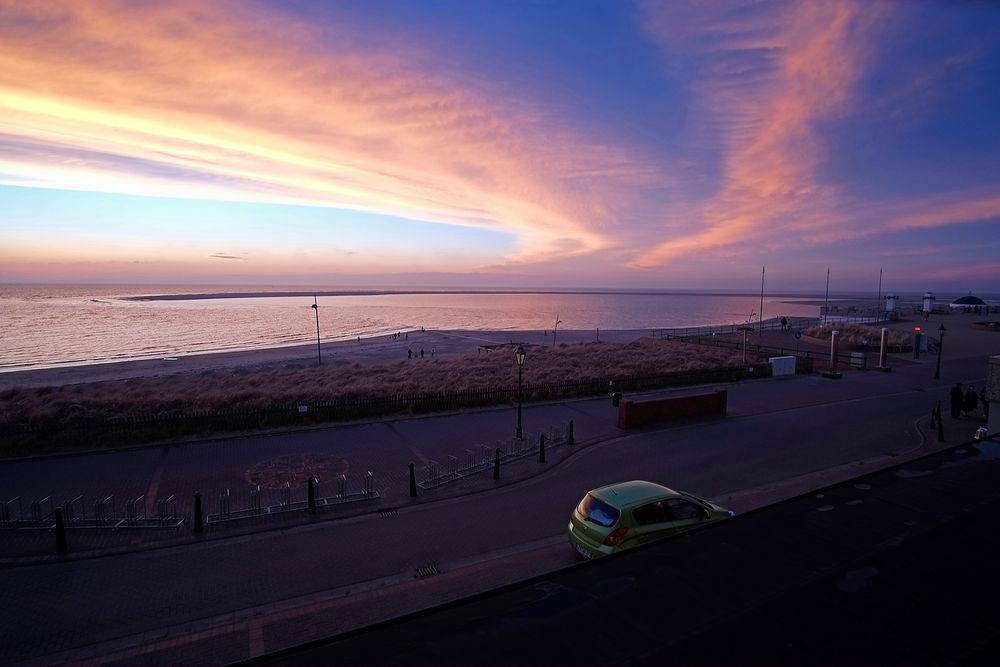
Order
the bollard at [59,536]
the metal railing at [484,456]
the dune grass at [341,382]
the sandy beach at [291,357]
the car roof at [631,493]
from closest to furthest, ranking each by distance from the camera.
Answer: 1. the car roof at [631,493]
2. the bollard at [59,536]
3. the metal railing at [484,456]
4. the dune grass at [341,382]
5. the sandy beach at [291,357]

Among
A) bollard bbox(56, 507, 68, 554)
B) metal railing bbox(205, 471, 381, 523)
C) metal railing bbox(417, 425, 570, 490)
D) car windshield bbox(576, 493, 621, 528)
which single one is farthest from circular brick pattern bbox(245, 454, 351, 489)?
car windshield bbox(576, 493, 621, 528)

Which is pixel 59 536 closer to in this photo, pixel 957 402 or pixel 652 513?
pixel 652 513

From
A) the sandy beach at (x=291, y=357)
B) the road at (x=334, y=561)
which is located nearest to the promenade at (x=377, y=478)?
the road at (x=334, y=561)

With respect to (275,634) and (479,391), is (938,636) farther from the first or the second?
(479,391)

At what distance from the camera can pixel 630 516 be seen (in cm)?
823

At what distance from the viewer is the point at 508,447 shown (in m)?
15.5

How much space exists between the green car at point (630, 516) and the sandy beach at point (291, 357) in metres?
34.0

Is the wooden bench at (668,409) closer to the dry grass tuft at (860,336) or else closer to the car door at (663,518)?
the car door at (663,518)

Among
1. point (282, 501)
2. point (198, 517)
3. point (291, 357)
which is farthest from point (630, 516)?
point (291, 357)

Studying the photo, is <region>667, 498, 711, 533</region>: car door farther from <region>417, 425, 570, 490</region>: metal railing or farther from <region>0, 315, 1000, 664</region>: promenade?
<region>417, 425, 570, 490</region>: metal railing

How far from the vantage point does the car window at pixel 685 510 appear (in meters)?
8.67

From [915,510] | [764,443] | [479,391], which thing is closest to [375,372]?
[479,391]

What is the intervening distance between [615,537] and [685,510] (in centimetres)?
150

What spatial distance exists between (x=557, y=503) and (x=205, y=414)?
40.1 feet
